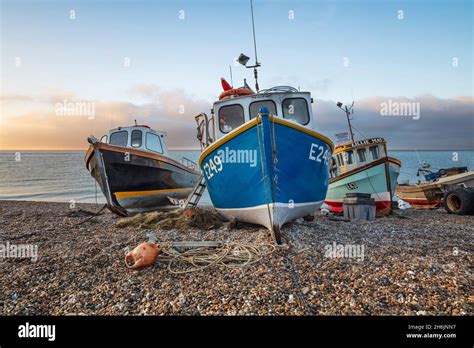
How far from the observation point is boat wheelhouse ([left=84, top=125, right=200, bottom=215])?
10.8 meters

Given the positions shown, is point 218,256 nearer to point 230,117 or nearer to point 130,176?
point 230,117

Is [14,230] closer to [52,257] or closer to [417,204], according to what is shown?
[52,257]

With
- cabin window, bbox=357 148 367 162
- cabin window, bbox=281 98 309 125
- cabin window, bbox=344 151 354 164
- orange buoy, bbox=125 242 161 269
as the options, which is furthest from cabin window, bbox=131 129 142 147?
cabin window, bbox=357 148 367 162

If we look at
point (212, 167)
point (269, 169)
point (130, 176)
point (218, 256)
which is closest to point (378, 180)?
point (269, 169)

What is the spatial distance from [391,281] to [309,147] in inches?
144

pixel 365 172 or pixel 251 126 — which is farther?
pixel 365 172

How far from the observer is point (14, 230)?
8.45 meters

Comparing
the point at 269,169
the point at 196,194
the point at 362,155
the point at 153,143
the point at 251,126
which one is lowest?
the point at 196,194

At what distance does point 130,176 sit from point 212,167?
17.7 ft

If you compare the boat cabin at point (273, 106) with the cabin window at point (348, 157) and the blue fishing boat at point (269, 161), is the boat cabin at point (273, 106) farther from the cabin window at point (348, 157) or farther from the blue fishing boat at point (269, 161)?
the cabin window at point (348, 157)

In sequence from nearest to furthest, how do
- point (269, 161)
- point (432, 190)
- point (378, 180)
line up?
point (269, 161)
point (378, 180)
point (432, 190)

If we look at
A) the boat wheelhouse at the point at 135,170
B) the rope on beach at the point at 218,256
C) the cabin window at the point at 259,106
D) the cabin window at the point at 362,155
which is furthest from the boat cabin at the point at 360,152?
the rope on beach at the point at 218,256

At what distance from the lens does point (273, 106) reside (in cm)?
835

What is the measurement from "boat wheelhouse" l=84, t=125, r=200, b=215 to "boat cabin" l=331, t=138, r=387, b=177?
29.9ft
